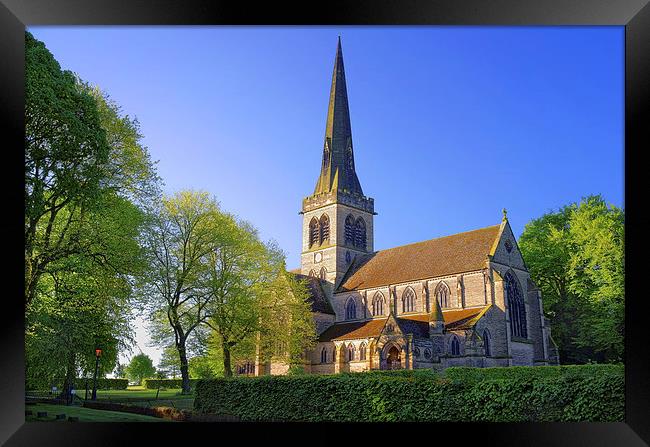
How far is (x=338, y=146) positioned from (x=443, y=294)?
14.8 metres

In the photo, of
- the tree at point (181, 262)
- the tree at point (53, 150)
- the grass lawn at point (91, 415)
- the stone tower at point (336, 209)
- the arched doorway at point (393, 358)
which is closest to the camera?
the tree at point (53, 150)

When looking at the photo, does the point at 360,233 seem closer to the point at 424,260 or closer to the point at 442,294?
the point at 424,260

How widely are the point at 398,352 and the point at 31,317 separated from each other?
18819 millimetres

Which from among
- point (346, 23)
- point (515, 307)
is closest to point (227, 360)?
point (515, 307)

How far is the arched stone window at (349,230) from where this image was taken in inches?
1650

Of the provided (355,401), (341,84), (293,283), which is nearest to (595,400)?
(355,401)

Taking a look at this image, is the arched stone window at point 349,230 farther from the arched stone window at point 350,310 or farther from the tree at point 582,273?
the tree at point 582,273

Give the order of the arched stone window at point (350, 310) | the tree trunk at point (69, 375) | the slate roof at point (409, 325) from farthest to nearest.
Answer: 1. the arched stone window at point (350, 310)
2. the slate roof at point (409, 325)
3. the tree trunk at point (69, 375)

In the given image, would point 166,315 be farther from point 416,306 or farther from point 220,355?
point 416,306

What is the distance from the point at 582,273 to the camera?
1196 inches

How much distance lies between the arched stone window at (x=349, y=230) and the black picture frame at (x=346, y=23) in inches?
1243

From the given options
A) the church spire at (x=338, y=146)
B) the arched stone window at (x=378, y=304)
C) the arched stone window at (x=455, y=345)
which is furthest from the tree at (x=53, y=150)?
the church spire at (x=338, y=146)

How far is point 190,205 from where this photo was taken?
23312mm

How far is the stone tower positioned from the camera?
1628 inches
